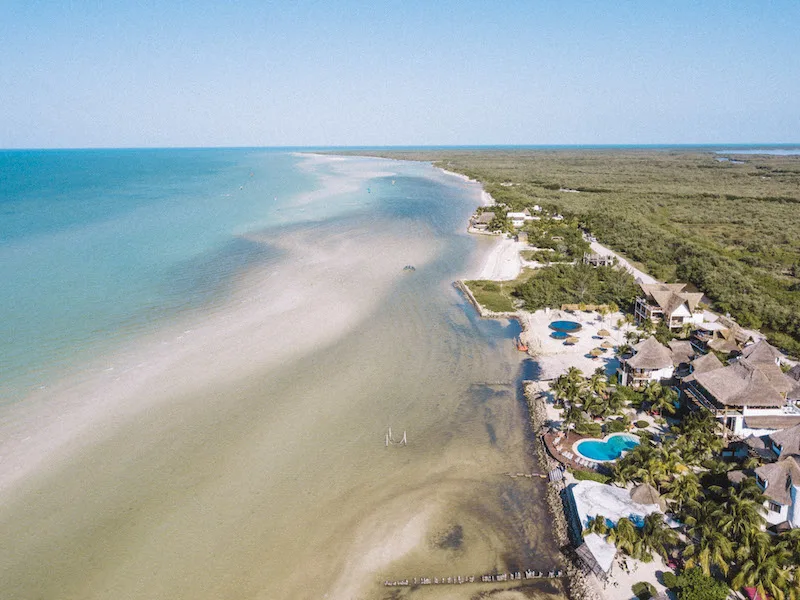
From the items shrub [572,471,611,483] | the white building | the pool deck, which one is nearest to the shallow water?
the pool deck

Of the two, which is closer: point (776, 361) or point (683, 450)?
point (683, 450)

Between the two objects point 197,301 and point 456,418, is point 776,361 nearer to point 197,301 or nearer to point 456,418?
point 456,418

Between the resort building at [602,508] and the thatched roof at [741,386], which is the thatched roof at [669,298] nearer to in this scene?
the thatched roof at [741,386]

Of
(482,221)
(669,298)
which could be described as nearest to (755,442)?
(669,298)

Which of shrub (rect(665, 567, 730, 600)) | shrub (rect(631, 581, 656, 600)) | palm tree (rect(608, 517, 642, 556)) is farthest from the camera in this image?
palm tree (rect(608, 517, 642, 556))

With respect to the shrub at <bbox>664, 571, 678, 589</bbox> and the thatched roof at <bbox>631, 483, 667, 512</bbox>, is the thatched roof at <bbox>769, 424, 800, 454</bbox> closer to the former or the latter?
the thatched roof at <bbox>631, 483, 667, 512</bbox>

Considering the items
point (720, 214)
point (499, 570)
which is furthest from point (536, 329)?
point (720, 214)

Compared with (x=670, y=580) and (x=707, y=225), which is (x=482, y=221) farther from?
(x=670, y=580)

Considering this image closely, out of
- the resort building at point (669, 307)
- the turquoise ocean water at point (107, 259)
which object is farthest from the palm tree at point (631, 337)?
the turquoise ocean water at point (107, 259)
